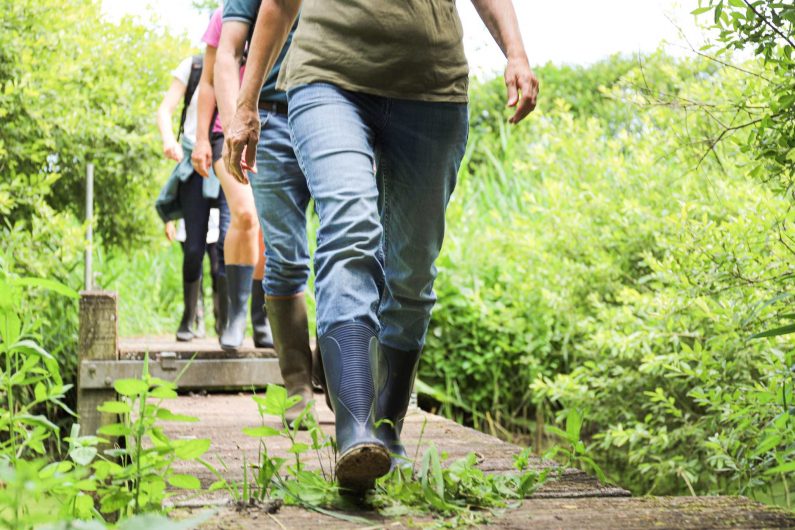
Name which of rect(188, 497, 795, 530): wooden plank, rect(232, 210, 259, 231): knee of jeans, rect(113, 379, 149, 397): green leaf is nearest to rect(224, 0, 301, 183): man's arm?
rect(113, 379, 149, 397): green leaf

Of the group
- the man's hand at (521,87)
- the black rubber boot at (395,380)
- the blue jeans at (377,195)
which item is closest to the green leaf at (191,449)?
the blue jeans at (377,195)

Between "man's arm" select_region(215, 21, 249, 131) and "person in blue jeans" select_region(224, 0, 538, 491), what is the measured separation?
784 mm

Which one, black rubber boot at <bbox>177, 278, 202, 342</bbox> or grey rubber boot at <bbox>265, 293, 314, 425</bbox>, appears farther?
black rubber boot at <bbox>177, 278, 202, 342</bbox>

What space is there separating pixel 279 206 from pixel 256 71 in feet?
2.50

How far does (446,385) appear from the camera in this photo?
21.8 feet

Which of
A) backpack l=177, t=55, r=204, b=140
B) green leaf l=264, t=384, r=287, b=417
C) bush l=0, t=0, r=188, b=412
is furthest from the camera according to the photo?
backpack l=177, t=55, r=204, b=140

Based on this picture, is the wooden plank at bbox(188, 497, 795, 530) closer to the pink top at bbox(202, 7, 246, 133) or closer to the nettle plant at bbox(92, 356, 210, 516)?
the nettle plant at bbox(92, 356, 210, 516)

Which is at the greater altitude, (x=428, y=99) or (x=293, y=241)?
(x=428, y=99)

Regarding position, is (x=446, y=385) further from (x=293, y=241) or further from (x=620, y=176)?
(x=293, y=241)

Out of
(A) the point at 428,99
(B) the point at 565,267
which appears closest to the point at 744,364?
(B) the point at 565,267

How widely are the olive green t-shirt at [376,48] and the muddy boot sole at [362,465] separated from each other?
0.92 metres

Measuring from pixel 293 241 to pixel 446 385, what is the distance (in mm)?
3437

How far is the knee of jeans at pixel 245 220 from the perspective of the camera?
4.68 metres

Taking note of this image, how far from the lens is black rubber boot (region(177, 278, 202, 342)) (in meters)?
6.07
